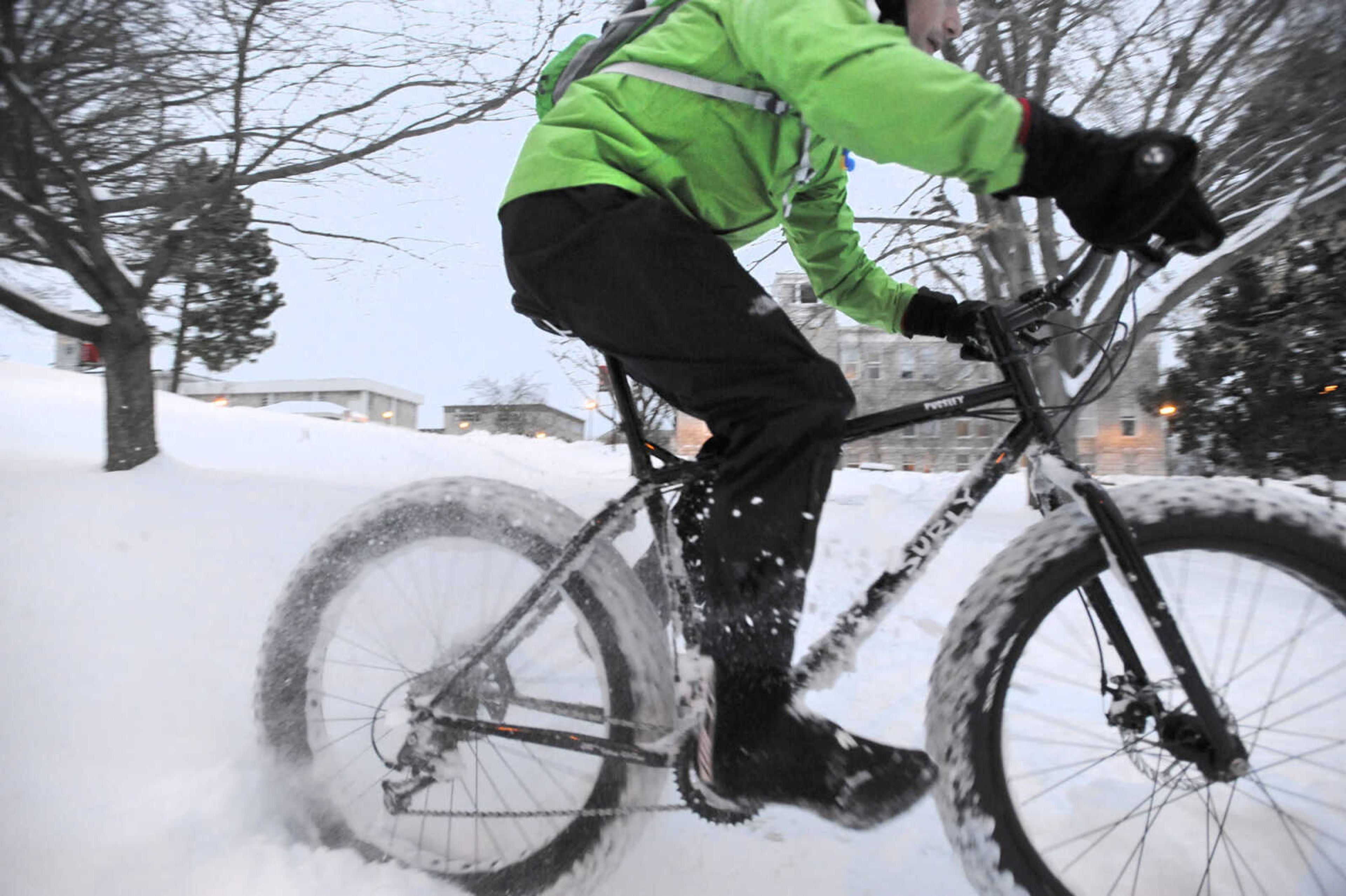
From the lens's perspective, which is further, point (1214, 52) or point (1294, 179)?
point (1294, 179)

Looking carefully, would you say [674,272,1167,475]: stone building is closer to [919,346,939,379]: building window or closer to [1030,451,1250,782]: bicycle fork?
[919,346,939,379]: building window

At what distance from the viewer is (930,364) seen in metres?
7.61

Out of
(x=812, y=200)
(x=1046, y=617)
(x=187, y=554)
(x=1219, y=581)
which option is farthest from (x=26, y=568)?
(x=1219, y=581)

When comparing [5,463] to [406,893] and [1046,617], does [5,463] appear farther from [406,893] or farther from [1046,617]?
[1046,617]

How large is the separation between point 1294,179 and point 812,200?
8.16 m

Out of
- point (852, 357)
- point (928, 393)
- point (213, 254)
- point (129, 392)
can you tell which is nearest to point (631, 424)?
point (852, 357)

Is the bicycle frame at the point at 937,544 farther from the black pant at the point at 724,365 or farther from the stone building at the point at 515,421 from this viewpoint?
the stone building at the point at 515,421

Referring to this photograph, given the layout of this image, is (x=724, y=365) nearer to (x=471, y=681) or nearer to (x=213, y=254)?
(x=471, y=681)

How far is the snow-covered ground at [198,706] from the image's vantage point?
1642mm

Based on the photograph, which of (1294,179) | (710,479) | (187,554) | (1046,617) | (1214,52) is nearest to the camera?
(1046,617)

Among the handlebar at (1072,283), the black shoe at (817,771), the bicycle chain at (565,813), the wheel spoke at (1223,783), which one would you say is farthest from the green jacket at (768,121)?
the bicycle chain at (565,813)

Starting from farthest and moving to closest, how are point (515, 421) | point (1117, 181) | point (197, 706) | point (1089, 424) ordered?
point (515, 421) < point (1089, 424) < point (197, 706) < point (1117, 181)

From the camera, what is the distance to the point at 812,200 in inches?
76.9

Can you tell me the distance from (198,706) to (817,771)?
177 cm
